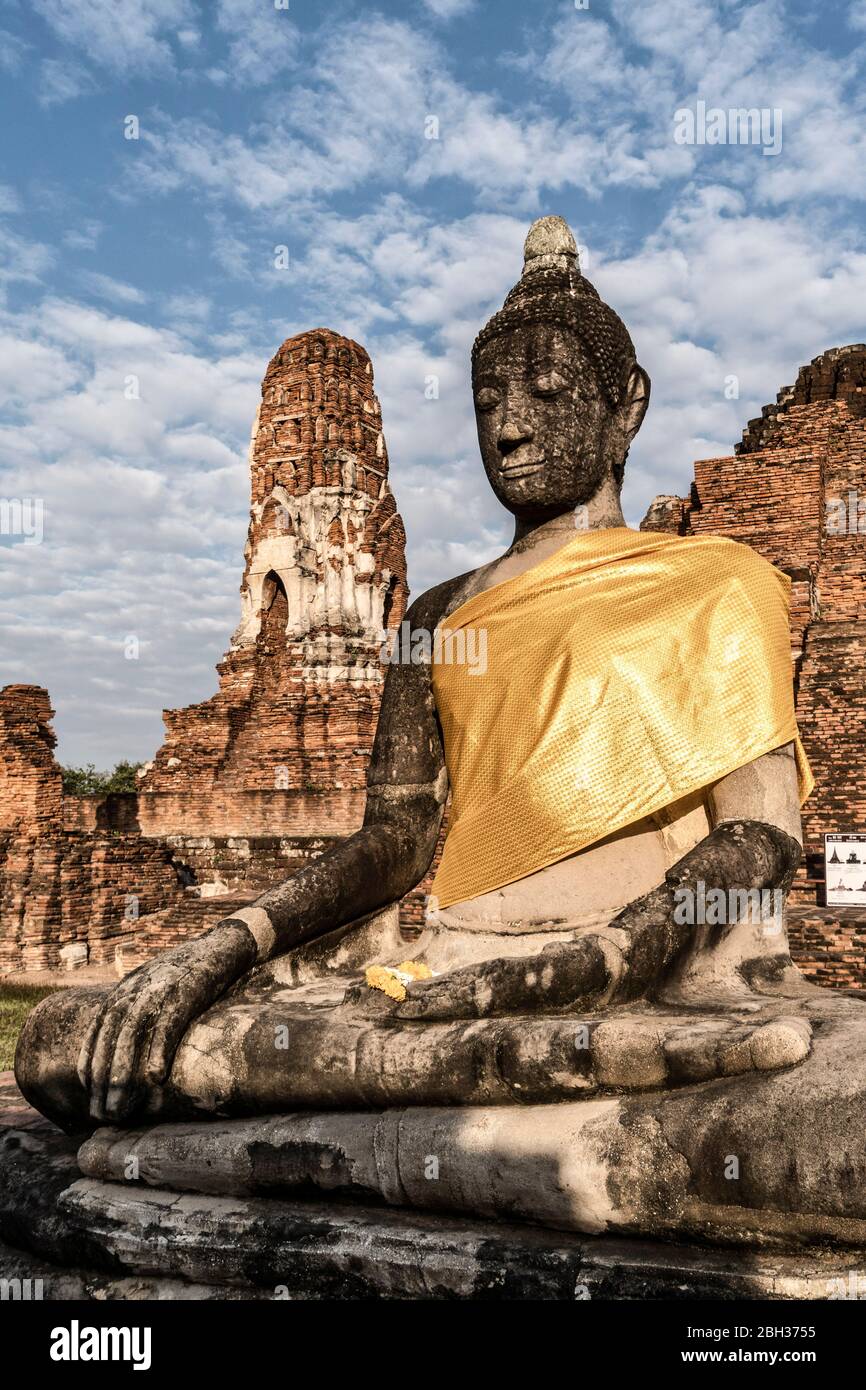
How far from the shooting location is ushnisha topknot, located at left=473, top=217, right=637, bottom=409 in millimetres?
3443

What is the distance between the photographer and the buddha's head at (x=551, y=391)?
11.1 ft

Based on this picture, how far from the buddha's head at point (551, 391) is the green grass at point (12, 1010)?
15.2 feet

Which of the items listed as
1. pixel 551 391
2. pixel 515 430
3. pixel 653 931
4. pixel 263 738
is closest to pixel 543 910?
pixel 653 931

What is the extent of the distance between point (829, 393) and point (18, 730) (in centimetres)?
1539

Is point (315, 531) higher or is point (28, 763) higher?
point (315, 531)

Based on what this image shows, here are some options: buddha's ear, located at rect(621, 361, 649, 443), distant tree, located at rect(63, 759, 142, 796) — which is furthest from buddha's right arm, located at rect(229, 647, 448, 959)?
distant tree, located at rect(63, 759, 142, 796)

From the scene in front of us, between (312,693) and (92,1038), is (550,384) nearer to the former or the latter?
(92,1038)

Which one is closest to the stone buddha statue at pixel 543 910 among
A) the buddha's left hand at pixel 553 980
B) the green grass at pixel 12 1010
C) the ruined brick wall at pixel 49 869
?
the buddha's left hand at pixel 553 980

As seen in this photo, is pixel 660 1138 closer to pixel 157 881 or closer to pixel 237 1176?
pixel 237 1176

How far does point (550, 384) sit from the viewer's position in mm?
3365

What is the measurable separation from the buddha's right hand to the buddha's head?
71.8 inches

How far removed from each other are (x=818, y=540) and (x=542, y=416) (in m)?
12.1
